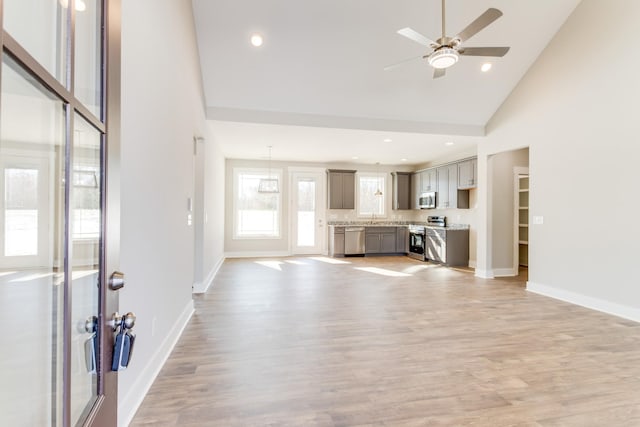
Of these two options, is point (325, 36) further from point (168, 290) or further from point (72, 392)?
point (72, 392)

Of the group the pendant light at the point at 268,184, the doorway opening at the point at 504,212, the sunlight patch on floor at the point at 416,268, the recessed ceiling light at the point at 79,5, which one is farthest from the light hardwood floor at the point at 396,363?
the pendant light at the point at 268,184

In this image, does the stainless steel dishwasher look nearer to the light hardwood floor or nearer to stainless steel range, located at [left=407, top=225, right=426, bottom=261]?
stainless steel range, located at [left=407, top=225, right=426, bottom=261]

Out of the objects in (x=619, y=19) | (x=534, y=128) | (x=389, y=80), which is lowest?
(x=534, y=128)

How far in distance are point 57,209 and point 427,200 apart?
7.88m

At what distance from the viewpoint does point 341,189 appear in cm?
837

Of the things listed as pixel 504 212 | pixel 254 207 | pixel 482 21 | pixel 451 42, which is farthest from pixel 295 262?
pixel 482 21

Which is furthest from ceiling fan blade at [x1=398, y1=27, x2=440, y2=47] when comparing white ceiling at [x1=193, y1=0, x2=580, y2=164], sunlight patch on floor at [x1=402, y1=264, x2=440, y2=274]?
sunlight patch on floor at [x1=402, y1=264, x2=440, y2=274]

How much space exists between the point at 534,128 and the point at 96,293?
19.0 ft

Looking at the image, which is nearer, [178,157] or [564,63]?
[178,157]

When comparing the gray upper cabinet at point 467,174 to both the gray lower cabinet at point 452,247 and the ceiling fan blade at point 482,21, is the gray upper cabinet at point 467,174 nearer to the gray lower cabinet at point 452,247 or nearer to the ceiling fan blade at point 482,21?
the gray lower cabinet at point 452,247

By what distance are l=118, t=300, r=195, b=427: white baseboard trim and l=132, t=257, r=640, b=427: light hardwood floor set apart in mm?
56

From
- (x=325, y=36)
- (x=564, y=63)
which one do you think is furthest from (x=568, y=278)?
(x=325, y=36)

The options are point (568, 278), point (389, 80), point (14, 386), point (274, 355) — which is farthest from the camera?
point (389, 80)

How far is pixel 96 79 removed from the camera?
2.79 feet
